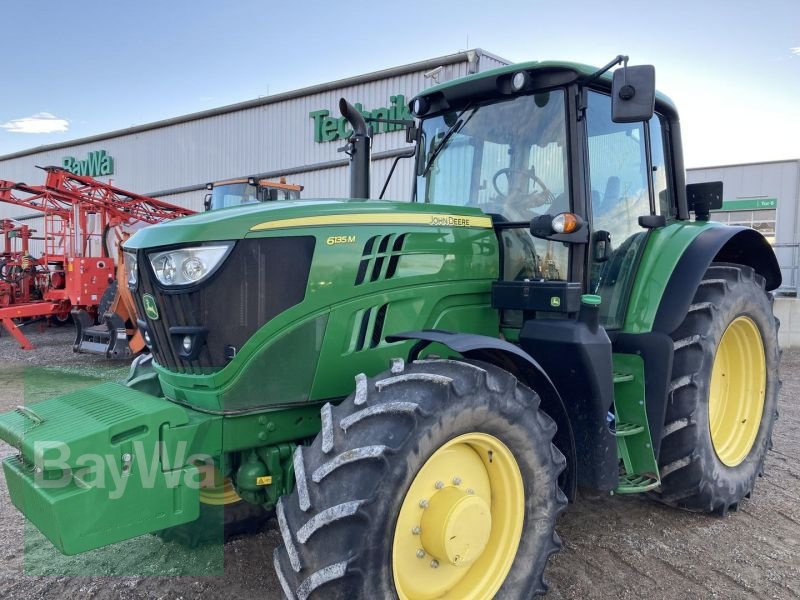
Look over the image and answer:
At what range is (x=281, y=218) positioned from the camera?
104 inches

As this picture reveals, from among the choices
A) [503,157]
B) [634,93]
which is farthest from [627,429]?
[634,93]

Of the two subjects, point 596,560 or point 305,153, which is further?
point 305,153

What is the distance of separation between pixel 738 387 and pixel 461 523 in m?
2.74

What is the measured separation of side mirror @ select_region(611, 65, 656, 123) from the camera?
272 centimetres

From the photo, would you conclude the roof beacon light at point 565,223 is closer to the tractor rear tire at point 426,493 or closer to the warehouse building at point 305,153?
the tractor rear tire at point 426,493

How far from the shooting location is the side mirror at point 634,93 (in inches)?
107

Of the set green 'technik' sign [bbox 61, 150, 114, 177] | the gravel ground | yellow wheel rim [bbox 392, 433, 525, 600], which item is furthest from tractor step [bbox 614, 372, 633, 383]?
green 'technik' sign [bbox 61, 150, 114, 177]

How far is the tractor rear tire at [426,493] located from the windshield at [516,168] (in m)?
0.89

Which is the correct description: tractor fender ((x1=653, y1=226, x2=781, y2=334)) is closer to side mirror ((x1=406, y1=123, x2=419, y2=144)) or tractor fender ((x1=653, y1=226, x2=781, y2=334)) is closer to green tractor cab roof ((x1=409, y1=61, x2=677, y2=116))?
green tractor cab roof ((x1=409, y1=61, x2=677, y2=116))

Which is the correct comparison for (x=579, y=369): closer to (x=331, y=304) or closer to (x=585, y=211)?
(x=585, y=211)

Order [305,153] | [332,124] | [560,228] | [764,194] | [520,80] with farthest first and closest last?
1. [764,194]
2. [305,153]
3. [332,124]
4. [520,80]
5. [560,228]

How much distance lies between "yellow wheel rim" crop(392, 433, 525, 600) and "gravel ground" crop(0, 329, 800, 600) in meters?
0.54

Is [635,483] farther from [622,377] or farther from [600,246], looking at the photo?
[600,246]

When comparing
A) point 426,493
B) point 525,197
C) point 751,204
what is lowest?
point 426,493
